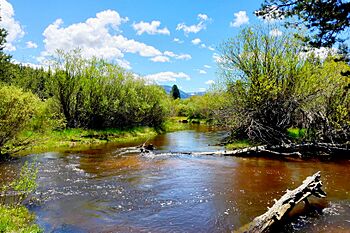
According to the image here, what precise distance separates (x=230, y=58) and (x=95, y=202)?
2318cm

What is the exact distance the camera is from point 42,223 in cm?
1148

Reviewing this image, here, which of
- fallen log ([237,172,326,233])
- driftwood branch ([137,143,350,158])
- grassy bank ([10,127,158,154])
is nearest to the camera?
fallen log ([237,172,326,233])

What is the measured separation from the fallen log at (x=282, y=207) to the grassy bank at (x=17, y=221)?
6990mm

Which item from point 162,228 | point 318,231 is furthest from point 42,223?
point 318,231

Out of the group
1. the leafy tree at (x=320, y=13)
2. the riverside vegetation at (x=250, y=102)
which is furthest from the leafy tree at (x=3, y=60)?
the leafy tree at (x=320, y=13)

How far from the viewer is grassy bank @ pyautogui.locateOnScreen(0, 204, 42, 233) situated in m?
9.48

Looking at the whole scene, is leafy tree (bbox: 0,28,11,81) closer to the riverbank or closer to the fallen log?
the riverbank

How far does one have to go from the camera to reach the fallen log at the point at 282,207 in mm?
10070

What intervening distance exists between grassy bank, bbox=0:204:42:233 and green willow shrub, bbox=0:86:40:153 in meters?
12.0

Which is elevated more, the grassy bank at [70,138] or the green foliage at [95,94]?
the green foliage at [95,94]

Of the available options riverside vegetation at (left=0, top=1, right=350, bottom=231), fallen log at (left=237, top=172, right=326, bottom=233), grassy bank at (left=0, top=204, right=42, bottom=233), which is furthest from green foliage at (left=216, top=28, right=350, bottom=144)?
grassy bank at (left=0, top=204, right=42, bottom=233)

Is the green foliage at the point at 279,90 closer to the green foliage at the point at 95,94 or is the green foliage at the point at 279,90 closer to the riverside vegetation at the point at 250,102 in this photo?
the riverside vegetation at the point at 250,102

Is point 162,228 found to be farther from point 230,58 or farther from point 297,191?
point 230,58

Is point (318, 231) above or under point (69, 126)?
under
